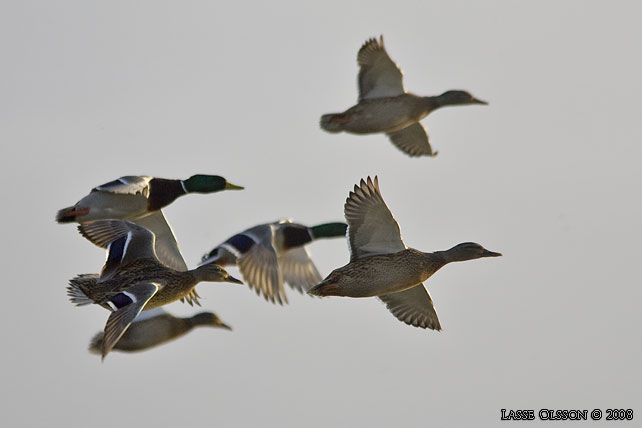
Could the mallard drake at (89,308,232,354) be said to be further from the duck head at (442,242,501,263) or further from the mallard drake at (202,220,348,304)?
the duck head at (442,242,501,263)

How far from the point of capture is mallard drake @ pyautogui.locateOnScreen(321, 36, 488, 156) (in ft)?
56.2

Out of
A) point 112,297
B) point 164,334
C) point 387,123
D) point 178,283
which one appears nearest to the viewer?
point 112,297

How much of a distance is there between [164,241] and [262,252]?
1631 mm

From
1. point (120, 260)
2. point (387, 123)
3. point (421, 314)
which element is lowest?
point (421, 314)

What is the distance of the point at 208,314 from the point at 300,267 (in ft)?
4.29

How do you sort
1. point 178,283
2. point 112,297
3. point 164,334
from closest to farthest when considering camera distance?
point 112,297 < point 178,283 < point 164,334

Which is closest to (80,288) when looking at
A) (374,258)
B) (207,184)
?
(207,184)

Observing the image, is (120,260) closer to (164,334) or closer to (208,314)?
(164,334)

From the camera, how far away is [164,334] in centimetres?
1598

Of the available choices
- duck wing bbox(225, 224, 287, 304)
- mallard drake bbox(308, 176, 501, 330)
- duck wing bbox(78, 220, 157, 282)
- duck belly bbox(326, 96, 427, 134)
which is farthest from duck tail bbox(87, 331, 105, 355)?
duck belly bbox(326, 96, 427, 134)

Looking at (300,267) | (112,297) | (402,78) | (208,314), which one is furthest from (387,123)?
(112,297)

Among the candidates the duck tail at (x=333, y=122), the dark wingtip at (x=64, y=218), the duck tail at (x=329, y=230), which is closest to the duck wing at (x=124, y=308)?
the dark wingtip at (x=64, y=218)

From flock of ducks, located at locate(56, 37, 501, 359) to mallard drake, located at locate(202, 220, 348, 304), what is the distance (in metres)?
0.01

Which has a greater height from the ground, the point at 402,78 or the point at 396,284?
the point at 402,78
